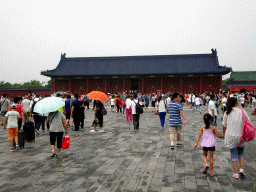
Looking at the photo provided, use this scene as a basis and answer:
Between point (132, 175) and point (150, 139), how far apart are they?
12.4 ft

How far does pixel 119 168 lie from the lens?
5461 millimetres

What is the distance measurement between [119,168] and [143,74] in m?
33.8

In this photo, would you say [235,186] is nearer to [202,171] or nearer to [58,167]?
[202,171]

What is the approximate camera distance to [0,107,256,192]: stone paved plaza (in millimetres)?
4406

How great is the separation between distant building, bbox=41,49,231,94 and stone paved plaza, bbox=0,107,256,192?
31158 mm

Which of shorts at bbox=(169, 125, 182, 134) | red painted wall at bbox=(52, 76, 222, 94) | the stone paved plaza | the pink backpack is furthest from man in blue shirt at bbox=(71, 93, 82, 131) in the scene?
red painted wall at bbox=(52, 76, 222, 94)

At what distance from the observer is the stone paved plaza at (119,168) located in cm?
441

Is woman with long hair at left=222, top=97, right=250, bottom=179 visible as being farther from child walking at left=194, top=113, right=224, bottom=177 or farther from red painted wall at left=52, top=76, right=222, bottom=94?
red painted wall at left=52, top=76, right=222, bottom=94

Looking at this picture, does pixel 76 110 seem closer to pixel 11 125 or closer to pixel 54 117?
pixel 11 125

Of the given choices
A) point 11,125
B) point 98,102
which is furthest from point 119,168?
point 98,102

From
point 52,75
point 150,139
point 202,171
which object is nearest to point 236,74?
point 52,75

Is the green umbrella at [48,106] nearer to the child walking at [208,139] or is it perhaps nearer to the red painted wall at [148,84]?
the child walking at [208,139]

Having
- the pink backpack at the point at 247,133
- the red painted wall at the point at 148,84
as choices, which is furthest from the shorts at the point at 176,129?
the red painted wall at the point at 148,84

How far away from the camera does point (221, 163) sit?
5.73 meters
